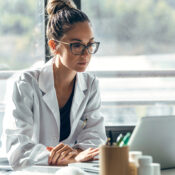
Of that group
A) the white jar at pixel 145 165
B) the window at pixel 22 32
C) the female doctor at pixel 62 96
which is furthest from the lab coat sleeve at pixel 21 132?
the window at pixel 22 32

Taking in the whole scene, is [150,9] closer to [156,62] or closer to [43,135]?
[156,62]

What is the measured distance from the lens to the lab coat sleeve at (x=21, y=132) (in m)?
1.69

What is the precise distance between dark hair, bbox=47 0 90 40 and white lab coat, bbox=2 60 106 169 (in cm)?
19

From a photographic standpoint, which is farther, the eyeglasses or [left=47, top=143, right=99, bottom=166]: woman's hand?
the eyeglasses

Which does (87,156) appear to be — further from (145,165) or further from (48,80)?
(48,80)

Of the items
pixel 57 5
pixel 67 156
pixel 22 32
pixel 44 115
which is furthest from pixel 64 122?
Answer: pixel 22 32

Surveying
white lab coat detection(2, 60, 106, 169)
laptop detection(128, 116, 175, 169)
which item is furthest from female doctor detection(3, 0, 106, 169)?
laptop detection(128, 116, 175, 169)

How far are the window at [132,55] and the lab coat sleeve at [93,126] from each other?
54cm

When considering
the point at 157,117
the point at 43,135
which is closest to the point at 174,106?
the point at 43,135

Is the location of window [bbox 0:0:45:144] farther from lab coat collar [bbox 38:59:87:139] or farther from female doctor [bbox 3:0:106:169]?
lab coat collar [bbox 38:59:87:139]

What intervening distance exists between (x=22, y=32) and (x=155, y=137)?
166 cm

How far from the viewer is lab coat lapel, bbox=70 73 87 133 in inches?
82.9

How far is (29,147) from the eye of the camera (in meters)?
1.75

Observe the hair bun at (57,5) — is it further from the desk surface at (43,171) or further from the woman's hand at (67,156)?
the desk surface at (43,171)
